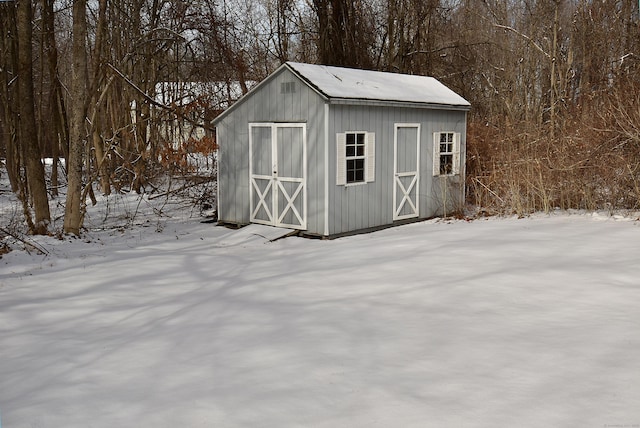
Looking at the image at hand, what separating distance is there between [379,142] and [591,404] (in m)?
8.18

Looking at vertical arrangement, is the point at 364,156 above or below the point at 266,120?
below

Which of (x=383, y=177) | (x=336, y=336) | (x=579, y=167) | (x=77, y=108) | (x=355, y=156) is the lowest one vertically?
(x=336, y=336)

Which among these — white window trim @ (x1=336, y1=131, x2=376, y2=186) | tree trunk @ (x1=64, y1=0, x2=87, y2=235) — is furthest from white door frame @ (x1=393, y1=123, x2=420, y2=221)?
tree trunk @ (x1=64, y1=0, x2=87, y2=235)

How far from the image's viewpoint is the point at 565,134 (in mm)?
12492

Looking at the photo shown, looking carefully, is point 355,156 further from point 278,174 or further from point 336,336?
point 336,336

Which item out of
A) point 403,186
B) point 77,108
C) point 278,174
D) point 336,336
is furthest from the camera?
point 403,186

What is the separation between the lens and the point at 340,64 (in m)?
19.3

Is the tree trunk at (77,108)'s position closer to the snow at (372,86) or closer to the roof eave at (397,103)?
the snow at (372,86)

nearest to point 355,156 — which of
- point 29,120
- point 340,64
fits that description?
point 29,120

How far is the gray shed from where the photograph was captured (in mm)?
10688

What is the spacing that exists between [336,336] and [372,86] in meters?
7.64

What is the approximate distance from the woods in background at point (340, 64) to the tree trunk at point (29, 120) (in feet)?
0.10

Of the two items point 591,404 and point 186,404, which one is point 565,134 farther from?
point 186,404

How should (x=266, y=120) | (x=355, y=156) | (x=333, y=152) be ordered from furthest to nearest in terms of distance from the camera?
1. (x=266, y=120)
2. (x=355, y=156)
3. (x=333, y=152)
